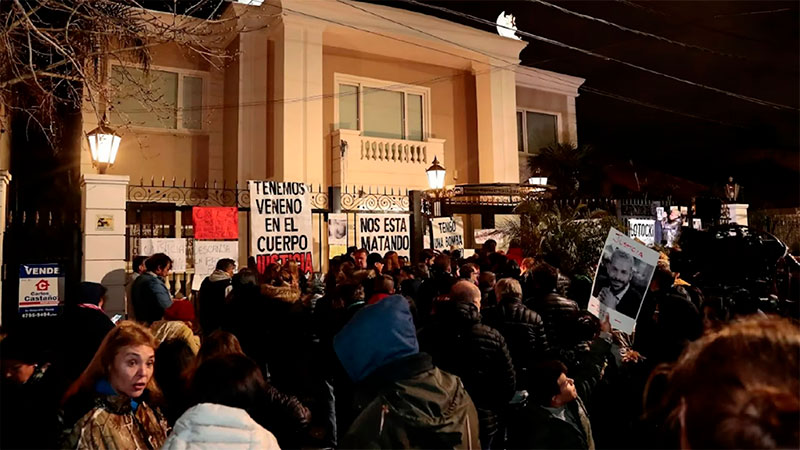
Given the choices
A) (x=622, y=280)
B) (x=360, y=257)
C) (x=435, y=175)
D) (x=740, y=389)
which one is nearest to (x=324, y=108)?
(x=435, y=175)

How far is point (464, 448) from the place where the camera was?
239cm

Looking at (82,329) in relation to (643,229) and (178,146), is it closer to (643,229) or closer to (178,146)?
(178,146)

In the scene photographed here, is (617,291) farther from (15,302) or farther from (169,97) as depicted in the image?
(169,97)

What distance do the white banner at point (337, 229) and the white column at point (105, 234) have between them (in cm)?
361

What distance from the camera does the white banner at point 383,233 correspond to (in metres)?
11.0

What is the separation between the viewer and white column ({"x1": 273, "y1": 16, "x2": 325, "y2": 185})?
1411 cm

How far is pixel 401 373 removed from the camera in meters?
2.34

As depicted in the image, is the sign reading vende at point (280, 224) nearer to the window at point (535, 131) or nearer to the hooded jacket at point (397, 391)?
the hooded jacket at point (397, 391)

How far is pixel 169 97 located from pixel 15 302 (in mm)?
9052

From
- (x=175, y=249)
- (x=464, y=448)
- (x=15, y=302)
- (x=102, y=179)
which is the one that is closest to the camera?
(x=464, y=448)

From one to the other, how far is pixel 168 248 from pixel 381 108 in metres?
9.27

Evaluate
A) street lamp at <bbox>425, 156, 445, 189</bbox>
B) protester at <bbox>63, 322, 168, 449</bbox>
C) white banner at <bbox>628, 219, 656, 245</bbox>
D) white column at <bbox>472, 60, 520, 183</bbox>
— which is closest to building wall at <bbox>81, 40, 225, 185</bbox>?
street lamp at <bbox>425, 156, 445, 189</bbox>

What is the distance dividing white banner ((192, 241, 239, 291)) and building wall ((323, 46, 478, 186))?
28.5 feet

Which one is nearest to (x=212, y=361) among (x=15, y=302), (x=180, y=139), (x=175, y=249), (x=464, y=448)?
(x=464, y=448)
